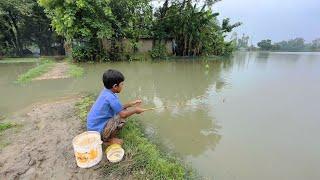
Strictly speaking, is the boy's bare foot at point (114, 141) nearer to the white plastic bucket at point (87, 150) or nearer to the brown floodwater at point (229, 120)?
the white plastic bucket at point (87, 150)

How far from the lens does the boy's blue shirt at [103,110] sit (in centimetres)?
318

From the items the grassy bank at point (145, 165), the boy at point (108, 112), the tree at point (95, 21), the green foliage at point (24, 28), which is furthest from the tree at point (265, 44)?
the boy at point (108, 112)

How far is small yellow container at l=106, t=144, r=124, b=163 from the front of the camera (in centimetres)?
294

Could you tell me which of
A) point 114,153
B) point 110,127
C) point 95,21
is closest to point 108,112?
point 110,127

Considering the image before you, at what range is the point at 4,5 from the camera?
715 inches

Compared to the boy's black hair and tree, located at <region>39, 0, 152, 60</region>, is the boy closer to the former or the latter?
the boy's black hair

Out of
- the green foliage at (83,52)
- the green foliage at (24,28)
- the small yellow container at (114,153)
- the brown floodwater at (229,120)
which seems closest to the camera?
the small yellow container at (114,153)

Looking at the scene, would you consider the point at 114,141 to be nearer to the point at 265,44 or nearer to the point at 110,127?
the point at 110,127

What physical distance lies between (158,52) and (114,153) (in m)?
15.1

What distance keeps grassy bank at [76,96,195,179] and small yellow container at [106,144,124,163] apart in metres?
0.06

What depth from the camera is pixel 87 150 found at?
9.00 feet

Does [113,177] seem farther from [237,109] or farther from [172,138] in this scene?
[237,109]

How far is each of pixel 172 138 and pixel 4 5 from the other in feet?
62.9

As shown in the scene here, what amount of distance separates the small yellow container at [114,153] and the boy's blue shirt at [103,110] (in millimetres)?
294
